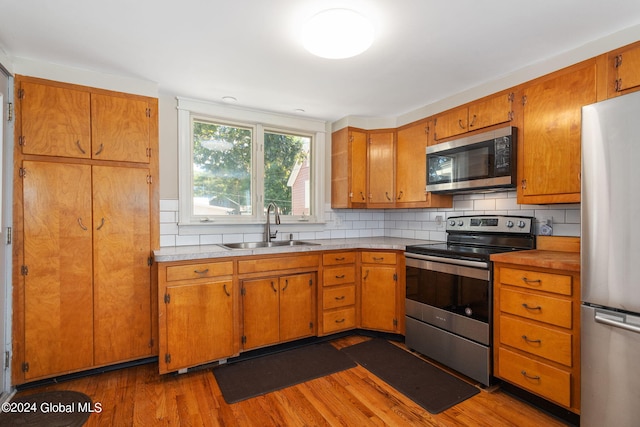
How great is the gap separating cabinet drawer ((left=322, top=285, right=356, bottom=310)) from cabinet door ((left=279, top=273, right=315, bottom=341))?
0.13 m

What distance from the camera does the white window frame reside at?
2.89 m

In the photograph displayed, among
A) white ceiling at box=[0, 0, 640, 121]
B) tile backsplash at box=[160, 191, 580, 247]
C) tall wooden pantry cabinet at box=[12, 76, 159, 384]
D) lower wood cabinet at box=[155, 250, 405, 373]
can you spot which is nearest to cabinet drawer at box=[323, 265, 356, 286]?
lower wood cabinet at box=[155, 250, 405, 373]

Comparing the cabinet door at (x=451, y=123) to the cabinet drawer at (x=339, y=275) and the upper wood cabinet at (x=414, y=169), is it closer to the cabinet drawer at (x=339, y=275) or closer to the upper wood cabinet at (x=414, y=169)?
the upper wood cabinet at (x=414, y=169)

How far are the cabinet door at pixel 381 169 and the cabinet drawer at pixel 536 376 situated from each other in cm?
179

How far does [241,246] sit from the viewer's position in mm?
3111

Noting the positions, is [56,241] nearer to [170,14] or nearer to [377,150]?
[170,14]

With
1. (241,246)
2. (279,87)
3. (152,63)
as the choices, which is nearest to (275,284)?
(241,246)

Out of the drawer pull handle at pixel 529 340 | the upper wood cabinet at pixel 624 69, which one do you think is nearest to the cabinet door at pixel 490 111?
the upper wood cabinet at pixel 624 69

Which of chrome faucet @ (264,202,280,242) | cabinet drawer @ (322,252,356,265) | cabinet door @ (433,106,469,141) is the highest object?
cabinet door @ (433,106,469,141)

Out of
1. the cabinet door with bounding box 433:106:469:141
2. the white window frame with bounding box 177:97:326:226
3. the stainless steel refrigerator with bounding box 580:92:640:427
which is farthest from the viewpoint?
the white window frame with bounding box 177:97:326:226

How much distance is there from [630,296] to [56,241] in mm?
3358

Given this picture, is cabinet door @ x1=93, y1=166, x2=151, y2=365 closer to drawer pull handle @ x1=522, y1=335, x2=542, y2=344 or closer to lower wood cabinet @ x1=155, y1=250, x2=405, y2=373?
lower wood cabinet @ x1=155, y1=250, x2=405, y2=373

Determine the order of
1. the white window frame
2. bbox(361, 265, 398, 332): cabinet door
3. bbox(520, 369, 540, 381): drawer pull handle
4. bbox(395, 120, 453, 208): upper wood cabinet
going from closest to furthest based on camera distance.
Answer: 1. bbox(520, 369, 540, 381): drawer pull handle
2. the white window frame
3. bbox(361, 265, 398, 332): cabinet door
4. bbox(395, 120, 453, 208): upper wood cabinet

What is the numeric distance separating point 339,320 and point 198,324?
4.19ft
